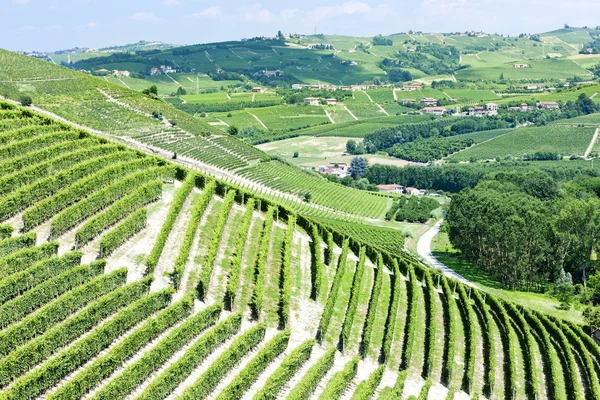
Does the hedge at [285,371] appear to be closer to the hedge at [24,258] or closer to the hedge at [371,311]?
the hedge at [371,311]

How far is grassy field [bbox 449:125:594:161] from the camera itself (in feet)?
595

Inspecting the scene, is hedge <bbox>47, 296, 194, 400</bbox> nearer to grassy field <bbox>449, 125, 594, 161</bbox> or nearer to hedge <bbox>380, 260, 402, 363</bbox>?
hedge <bbox>380, 260, 402, 363</bbox>

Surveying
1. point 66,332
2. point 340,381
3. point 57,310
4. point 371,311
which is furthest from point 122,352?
point 371,311

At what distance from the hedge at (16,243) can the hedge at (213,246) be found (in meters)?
8.93

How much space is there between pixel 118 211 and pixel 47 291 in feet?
34.1

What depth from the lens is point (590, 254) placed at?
79500 millimetres

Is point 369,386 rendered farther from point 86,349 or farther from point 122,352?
point 86,349

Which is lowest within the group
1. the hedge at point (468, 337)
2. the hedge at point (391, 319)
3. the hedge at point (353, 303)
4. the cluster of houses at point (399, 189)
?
the cluster of houses at point (399, 189)

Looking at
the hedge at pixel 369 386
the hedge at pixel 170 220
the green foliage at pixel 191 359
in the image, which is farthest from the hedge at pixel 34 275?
the hedge at pixel 369 386

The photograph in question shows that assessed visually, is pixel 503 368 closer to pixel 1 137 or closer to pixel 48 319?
pixel 48 319

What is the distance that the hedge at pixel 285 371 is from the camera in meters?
27.5

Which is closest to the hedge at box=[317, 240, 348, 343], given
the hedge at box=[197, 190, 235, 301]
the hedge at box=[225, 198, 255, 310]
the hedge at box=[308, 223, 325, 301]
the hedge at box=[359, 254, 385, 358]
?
the hedge at box=[308, 223, 325, 301]

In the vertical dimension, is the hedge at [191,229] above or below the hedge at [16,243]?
below

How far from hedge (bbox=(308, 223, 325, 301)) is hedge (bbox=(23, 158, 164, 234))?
12.2 metres
